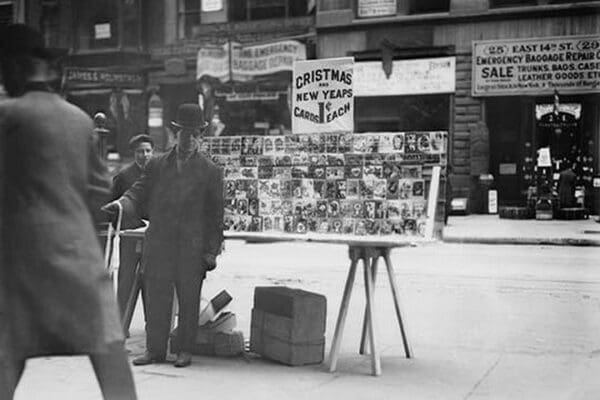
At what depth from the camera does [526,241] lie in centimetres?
1784

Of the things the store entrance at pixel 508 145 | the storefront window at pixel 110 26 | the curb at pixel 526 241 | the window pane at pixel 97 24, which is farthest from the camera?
the window pane at pixel 97 24

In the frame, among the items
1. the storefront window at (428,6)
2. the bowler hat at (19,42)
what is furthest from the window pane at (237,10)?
the bowler hat at (19,42)

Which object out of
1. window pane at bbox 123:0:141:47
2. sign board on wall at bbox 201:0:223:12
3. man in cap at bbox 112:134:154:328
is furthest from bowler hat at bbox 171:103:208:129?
window pane at bbox 123:0:141:47

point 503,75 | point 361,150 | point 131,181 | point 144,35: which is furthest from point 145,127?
point 361,150

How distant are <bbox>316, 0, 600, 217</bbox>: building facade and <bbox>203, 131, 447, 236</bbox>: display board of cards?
1678 cm

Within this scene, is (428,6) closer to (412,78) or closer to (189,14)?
(412,78)

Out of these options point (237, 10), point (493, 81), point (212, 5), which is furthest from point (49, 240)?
point (237, 10)

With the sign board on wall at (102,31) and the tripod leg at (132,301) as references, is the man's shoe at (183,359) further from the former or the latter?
the sign board on wall at (102,31)

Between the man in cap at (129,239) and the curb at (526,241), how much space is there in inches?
437

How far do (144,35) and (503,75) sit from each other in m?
11.0

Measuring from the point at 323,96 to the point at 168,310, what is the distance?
6.36 ft

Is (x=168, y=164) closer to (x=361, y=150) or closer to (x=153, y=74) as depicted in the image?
(x=361, y=150)

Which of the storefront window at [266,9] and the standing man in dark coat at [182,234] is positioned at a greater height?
the storefront window at [266,9]

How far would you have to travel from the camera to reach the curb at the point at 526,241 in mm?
17469
